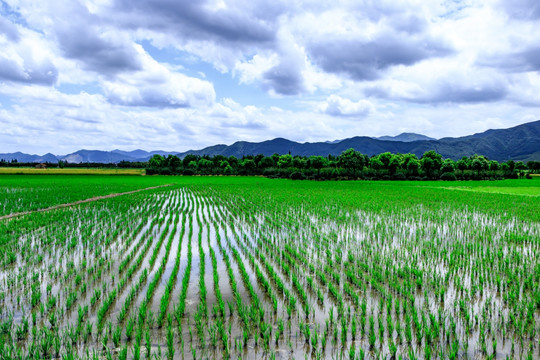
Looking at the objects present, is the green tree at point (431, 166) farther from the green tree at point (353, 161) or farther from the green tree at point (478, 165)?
the green tree at point (353, 161)

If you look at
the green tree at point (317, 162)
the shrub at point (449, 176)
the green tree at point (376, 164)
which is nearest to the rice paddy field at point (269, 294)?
the green tree at point (317, 162)

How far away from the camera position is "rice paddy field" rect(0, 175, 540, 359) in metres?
4.34

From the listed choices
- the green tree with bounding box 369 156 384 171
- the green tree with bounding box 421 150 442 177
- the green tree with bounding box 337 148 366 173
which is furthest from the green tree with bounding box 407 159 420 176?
the green tree with bounding box 337 148 366 173

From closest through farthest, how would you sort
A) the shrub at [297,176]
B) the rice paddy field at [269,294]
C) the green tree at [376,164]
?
the rice paddy field at [269,294] < the shrub at [297,176] < the green tree at [376,164]

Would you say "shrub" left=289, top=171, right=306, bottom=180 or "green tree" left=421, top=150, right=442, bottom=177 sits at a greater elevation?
"green tree" left=421, top=150, right=442, bottom=177

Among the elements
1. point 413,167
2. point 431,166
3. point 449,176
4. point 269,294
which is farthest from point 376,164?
point 269,294

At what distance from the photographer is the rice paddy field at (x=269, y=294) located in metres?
4.34

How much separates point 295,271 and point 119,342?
4252 mm

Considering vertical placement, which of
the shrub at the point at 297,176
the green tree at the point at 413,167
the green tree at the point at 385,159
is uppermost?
the green tree at the point at 385,159

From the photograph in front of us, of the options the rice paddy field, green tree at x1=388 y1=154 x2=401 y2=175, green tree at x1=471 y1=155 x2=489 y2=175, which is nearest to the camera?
the rice paddy field

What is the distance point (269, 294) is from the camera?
612cm

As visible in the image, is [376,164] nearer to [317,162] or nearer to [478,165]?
[317,162]

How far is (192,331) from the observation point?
15.4ft

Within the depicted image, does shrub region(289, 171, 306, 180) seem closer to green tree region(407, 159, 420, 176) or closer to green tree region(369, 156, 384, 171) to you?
green tree region(369, 156, 384, 171)
